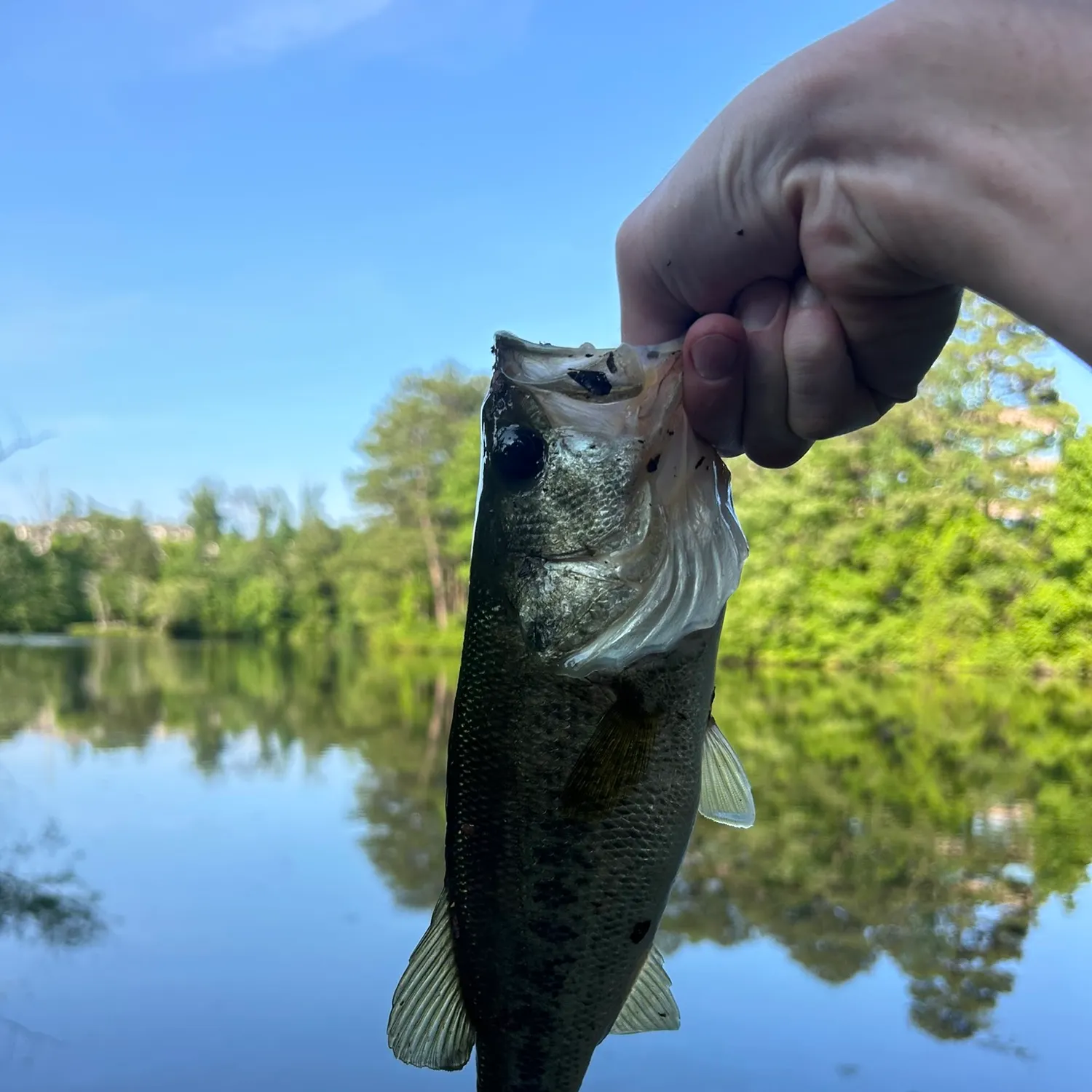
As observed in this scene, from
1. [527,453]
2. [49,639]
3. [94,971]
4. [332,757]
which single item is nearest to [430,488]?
[332,757]

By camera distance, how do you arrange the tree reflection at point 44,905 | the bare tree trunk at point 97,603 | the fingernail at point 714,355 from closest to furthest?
the fingernail at point 714,355 → the tree reflection at point 44,905 → the bare tree trunk at point 97,603

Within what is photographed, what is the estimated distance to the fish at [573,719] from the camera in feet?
4.83

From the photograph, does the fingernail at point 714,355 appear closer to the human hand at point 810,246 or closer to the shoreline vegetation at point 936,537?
the human hand at point 810,246

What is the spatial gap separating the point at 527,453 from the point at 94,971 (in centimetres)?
979

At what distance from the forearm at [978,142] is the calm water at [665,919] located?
762 centimetres

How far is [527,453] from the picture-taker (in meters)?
1.56

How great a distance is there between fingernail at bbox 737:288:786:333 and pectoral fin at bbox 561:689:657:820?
70cm

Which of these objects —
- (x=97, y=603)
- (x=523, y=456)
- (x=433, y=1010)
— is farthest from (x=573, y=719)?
(x=97, y=603)

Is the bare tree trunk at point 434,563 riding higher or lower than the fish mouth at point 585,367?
higher

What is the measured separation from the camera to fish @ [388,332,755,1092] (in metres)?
1.47

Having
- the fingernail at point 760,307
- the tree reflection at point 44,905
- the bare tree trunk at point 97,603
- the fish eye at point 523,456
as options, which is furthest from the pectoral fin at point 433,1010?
the bare tree trunk at point 97,603

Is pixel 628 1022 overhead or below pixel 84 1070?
overhead

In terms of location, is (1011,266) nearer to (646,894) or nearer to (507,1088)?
(646,894)

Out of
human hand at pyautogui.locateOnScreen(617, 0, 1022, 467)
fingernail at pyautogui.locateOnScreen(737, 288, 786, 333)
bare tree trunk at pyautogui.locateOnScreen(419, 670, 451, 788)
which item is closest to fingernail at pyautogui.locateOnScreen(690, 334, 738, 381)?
human hand at pyautogui.locateOnScreen(617, 0, 1022, 467)
